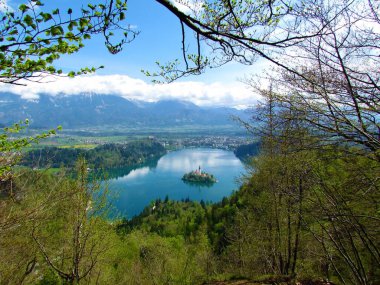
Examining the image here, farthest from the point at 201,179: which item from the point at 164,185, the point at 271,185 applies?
the point at 271,185

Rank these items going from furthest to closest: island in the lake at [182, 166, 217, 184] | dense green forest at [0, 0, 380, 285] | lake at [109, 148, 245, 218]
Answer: island in the lake at [182, 166, 217, 184] → lake at [109, 148, 245, 218] → dense green forest at [0, 0, 380, 285]

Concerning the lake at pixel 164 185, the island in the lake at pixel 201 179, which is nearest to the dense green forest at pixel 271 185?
the lake at pixel 164 185

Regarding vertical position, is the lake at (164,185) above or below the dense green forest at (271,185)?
below

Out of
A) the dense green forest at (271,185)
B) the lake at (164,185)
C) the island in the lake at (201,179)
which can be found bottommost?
the lake at (164,185)

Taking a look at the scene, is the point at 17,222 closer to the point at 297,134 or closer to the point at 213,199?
the point at 297,134

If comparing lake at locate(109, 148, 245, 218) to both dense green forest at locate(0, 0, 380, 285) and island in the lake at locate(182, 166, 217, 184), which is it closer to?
island in the lake at locate(182, 166, 217, 184)

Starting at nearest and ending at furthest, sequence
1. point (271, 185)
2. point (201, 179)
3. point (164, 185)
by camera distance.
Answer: point (271, 185)
point (164, 185)
point (201, 179)

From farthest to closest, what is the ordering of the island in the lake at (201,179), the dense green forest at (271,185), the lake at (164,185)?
1. the island in the lake at (201,179)
2. the lake at (164,185)
3. the dense green forest at (271,185)

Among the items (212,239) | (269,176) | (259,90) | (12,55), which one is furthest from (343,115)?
(212,239)

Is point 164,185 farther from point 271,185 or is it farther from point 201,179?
point 271,185

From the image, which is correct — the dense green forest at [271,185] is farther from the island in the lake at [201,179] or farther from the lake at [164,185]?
the island in the lake at [201,179]

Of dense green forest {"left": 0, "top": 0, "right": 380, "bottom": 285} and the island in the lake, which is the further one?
the island in the lake

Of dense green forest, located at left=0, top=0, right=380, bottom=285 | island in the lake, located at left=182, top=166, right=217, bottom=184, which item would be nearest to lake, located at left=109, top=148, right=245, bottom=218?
island in the lake, located at left=182, top=166, right=217, bottom=184

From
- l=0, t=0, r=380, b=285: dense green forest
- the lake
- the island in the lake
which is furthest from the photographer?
the island in the lake
